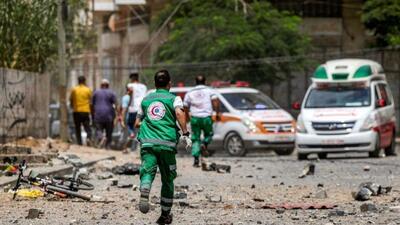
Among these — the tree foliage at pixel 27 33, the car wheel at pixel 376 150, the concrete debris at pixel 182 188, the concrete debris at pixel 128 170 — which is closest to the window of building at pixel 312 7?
the tree foliage at pixel 27 33

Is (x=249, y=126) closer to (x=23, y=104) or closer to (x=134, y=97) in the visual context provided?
(x=134, y=97)

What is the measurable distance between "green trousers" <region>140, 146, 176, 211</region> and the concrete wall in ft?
34.9

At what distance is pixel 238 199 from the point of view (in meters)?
13.3

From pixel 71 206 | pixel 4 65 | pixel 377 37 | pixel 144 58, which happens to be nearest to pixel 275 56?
pixel 377 37

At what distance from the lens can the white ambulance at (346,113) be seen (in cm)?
2328

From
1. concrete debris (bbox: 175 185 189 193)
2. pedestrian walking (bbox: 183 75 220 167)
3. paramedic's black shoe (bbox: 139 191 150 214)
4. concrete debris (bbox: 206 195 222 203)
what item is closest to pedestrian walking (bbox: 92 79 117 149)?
pedestrian walking (bbox: 183 75 220 167)

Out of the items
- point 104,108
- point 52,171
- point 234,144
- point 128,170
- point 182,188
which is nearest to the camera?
point 182,188

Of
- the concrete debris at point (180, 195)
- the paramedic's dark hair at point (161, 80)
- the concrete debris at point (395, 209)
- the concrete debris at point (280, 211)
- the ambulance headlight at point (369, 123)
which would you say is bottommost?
the concrete debris at point (180, 195)

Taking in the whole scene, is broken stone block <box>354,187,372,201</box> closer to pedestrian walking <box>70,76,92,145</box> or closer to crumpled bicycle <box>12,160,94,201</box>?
crumpled bicycle <box>12,160,94,201</box>

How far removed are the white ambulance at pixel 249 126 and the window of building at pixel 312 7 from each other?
16.5 m

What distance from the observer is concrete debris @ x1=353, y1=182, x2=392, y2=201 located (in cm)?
1305

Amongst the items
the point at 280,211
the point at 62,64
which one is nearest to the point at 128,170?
the point at 280,211

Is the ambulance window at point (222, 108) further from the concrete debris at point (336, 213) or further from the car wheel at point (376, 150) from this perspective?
the concrete debris at point (336, 213)

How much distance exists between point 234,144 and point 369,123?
4.15 m
